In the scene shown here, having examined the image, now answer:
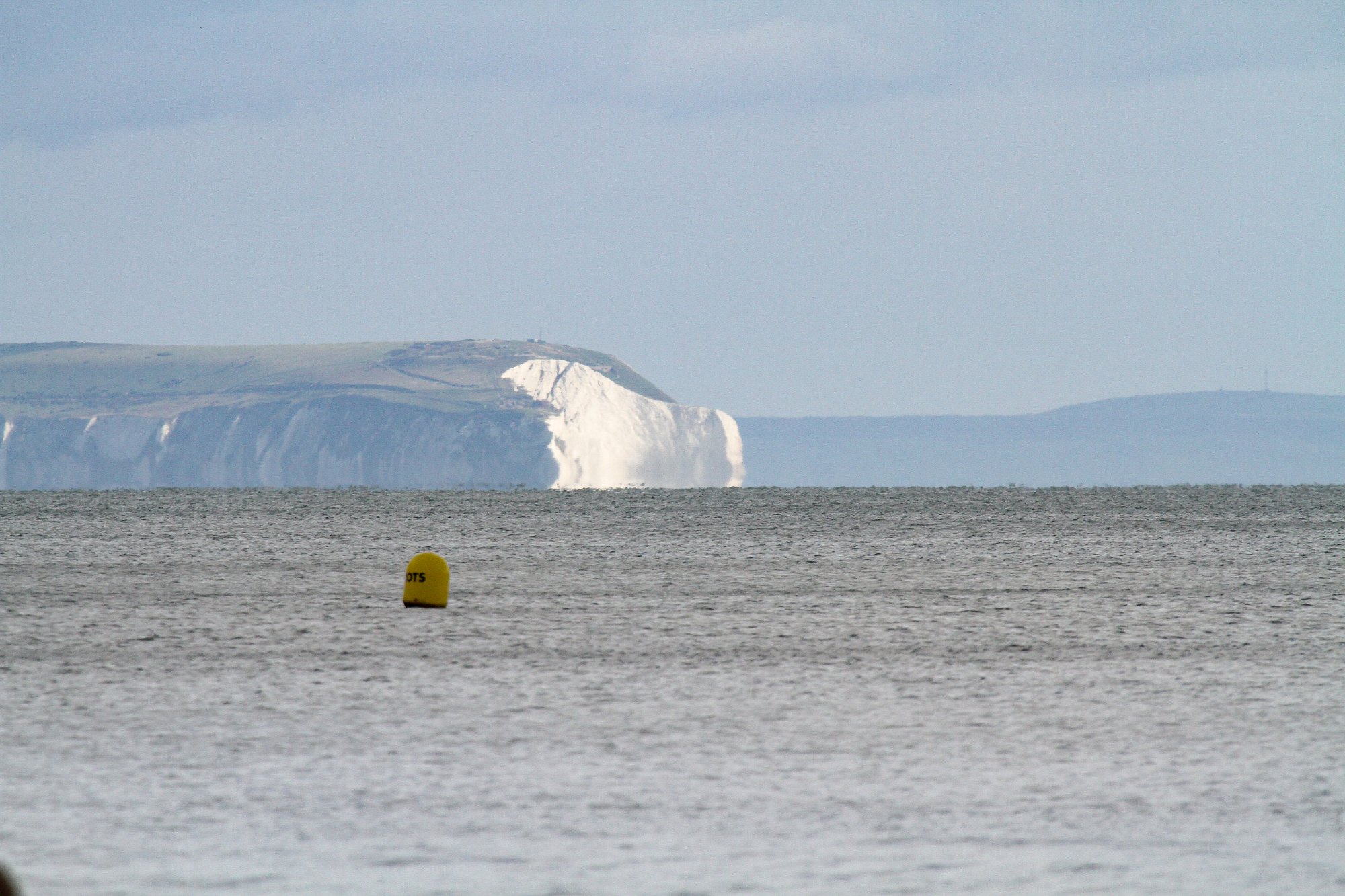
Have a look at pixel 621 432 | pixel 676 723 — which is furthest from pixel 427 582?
pixel 621 432

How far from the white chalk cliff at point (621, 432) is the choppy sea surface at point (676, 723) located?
515 ft

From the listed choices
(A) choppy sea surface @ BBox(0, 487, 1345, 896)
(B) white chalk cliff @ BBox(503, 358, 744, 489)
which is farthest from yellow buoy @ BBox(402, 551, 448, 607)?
(B) white chalk cliff @ BBox(503, 358, 744, 489)

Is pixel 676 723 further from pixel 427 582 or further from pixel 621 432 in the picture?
pixel 621 432

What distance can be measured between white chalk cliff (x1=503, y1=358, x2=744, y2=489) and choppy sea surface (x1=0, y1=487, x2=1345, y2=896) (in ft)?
515

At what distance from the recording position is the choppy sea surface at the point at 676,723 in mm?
5000

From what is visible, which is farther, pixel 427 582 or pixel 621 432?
pixel 621 432

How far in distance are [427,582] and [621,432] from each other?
166718 mm

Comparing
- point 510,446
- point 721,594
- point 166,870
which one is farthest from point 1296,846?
point 510,446

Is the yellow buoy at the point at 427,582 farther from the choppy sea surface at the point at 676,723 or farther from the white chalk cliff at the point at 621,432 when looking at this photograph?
the white chalk cliff at the point at 621,432

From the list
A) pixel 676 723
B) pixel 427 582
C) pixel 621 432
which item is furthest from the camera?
pixel 621 432

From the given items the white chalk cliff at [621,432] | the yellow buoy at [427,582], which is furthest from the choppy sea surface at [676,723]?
the white chalk cliff at [621,432]

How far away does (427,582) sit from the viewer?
1161 cm

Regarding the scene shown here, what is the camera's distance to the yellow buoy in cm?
1156

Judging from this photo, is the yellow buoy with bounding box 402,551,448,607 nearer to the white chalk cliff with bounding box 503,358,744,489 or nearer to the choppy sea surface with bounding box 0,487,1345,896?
the choppy sea surface with bounding box 0,487,1345,896
